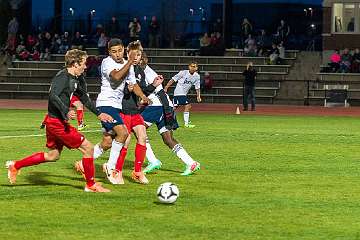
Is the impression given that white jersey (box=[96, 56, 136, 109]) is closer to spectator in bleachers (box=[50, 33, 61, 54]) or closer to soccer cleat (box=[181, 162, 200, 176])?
soccer cleat (box=[181, 162, 200, 176])

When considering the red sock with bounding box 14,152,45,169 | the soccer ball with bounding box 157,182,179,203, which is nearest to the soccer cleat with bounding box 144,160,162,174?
the red sock with bounding box 14,152,45,169

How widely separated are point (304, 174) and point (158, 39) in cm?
4128

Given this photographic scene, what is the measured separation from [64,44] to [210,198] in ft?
151

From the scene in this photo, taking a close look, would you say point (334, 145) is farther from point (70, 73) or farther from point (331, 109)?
point (331, 109)

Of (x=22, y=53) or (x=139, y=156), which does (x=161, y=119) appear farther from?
(x=22, y=53)

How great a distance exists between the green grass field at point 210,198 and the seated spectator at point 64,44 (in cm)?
3512

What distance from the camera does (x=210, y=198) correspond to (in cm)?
1273

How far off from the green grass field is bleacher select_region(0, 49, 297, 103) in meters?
27.5

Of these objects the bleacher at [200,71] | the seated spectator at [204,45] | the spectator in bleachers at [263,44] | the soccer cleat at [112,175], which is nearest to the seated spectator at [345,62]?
the bleacher at [200,71]

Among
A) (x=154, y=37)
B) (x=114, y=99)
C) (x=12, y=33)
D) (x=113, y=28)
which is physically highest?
(x=113, y=28)

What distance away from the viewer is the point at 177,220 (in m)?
10.9

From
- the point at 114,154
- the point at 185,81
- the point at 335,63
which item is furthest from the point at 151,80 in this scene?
the point at 335,63

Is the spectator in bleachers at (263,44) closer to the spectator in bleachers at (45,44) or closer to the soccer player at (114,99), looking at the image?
the spectator in bleachers at (45,44)

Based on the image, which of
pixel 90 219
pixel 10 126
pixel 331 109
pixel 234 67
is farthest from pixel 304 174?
pixel 234 67
